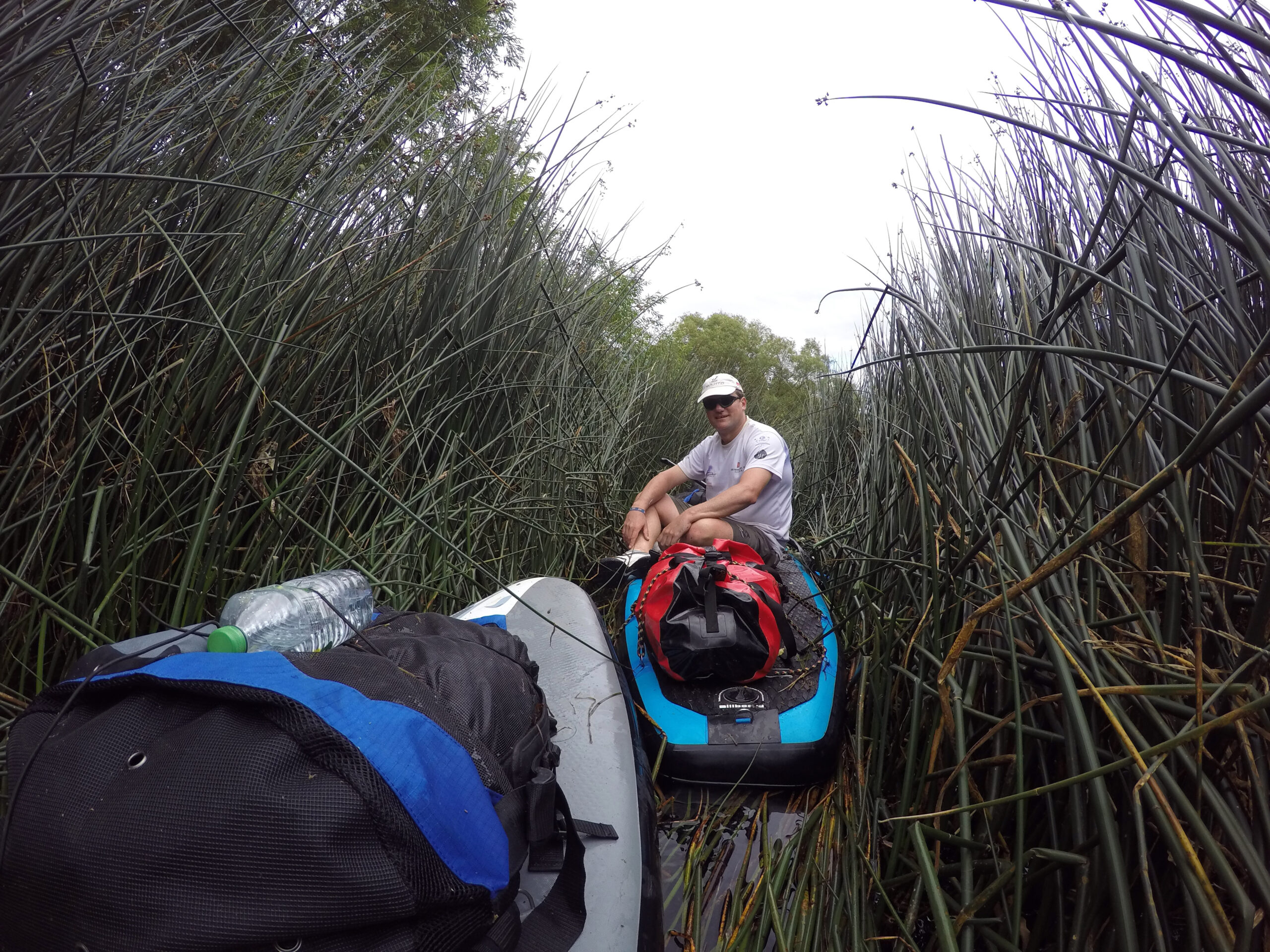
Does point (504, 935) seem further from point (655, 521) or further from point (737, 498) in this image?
point (655, 521)

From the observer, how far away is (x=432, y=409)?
1903mm

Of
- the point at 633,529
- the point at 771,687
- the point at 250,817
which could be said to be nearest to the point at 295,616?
the point at 250,817

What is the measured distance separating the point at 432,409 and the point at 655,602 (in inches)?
35.3

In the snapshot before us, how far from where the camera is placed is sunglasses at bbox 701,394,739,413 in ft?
9.59

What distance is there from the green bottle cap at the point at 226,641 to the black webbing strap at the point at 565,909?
54cm

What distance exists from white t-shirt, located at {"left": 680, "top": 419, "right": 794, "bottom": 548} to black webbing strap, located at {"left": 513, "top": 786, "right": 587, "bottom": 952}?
76.6 inches

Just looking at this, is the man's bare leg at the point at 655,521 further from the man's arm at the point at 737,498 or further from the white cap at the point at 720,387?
the white cap at the point at 720,387

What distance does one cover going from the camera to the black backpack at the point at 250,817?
0.58m

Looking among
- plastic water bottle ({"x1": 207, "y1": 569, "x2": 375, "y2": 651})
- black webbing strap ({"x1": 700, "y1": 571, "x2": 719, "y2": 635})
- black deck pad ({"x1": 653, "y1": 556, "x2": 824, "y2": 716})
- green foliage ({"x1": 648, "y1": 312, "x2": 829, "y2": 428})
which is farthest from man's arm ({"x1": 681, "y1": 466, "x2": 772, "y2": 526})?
green foliage ({"x1": 648, "y1": 312, "x2": 829, "y2": 428})

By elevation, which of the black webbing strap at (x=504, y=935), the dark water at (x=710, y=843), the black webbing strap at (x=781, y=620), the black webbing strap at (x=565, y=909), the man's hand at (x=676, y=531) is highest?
the man's hand at (x=676, y=531)

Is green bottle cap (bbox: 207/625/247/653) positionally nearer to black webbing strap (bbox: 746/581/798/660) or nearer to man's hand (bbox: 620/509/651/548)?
black webbing strap (bbox: 746/581/798/660)

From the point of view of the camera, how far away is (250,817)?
0.61 meters

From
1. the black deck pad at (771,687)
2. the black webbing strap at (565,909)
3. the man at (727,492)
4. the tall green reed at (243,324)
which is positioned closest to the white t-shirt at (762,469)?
the man at (727,492)

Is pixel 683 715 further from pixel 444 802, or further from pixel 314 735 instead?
pixel 314 735
